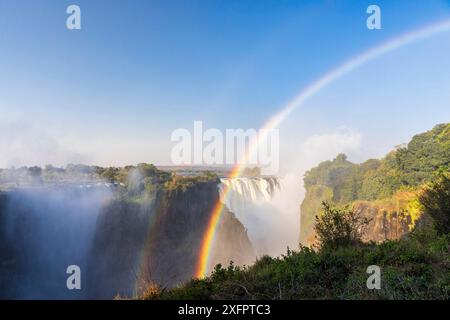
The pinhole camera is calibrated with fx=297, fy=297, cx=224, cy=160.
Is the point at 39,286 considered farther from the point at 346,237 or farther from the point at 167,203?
the point at 346,237

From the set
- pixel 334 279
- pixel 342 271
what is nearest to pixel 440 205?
pixel 342 271

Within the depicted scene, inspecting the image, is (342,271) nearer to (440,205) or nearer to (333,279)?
(333,279)

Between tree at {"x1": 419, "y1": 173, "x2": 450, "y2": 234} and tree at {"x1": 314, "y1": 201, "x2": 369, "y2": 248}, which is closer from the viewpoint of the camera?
tree at {"x1": 314, "y1": 201, "x2": 369, "y2": 248}

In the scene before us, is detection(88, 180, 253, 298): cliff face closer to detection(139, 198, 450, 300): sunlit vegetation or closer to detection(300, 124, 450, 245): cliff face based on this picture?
detection(300, 124, 450, 245): cliff face

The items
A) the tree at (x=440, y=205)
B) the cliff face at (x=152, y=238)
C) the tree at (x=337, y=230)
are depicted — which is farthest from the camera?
the cliff face at (x=152, y=238)

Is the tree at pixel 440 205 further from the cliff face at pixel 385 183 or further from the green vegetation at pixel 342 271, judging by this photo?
the cliff face at pixel 385 183

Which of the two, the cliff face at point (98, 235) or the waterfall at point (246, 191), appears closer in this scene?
the cliff face at point (98, 235)

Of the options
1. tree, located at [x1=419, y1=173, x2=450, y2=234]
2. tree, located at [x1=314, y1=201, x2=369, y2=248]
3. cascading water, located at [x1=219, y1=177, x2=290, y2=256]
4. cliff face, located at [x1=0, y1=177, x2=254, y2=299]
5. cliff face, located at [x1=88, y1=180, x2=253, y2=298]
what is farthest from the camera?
cascading water, located at [x1=219, y1=177, x2=290, y2=256]

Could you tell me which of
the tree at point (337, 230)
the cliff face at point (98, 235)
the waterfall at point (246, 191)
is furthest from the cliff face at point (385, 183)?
the cliff face at point (98, 235)

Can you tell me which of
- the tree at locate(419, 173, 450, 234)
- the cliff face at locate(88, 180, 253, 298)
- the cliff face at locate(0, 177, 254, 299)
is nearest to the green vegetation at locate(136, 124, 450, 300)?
the tree at locate(419, 173, 450, 234)
